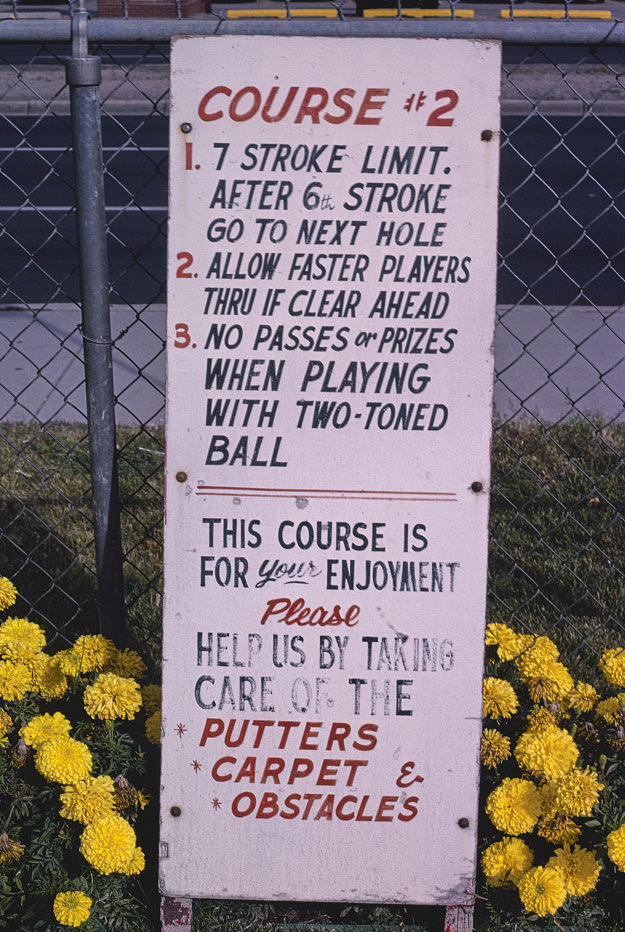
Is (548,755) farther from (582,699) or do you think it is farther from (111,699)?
(111,699)

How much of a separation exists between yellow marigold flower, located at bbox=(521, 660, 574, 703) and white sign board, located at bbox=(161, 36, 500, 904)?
0.34m

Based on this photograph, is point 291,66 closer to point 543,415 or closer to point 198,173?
point 198,173

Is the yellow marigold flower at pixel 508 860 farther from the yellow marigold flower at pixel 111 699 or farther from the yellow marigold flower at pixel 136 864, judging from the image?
the yellow marigold flower at pixel 111 699

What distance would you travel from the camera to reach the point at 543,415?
4766 mm

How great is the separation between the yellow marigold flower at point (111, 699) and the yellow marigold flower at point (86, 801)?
157 mm

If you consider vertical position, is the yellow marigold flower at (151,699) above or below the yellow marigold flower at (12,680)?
below

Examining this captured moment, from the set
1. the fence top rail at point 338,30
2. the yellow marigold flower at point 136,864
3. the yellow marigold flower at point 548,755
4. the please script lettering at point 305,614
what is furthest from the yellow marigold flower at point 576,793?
the fence top rail at point 338,30

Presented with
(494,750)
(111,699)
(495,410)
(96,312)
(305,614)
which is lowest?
(495,410)

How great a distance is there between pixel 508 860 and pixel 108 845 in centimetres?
86

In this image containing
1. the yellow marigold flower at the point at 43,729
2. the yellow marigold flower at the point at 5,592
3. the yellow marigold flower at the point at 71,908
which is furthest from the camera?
the yellow marigold flower at the point at 5,592

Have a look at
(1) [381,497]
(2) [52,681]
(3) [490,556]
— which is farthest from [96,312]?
(3) [490,556]

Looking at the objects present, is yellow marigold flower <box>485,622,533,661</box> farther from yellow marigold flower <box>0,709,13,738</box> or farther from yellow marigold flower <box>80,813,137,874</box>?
yellow marigold flower <box>0,709,13,738</box>

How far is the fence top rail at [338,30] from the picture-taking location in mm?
2027

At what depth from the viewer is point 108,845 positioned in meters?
1.98
